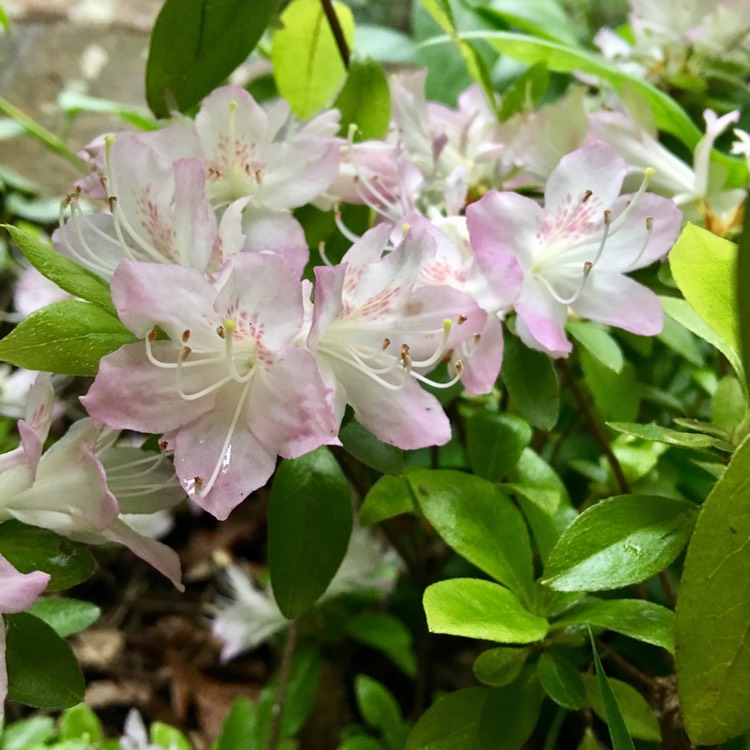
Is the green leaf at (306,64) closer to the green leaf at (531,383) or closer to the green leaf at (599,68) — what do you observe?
the green leaf at (599,68)

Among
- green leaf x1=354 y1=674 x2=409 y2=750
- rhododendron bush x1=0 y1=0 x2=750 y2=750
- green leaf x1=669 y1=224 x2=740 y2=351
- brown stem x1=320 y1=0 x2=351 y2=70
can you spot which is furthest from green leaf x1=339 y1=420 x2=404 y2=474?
green leaf x1=354 y1=674 x2=409 y2=750

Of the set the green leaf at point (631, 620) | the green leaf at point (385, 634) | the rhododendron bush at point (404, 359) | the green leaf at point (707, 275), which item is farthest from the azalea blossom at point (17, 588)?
the green leaf at point (385, 634)

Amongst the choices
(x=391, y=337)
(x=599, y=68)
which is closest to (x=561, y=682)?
(x=391, y=337)

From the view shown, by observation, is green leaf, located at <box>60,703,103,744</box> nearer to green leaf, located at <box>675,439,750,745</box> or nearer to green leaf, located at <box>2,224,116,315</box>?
green leaf, located at <box>2,224,116,315</box>

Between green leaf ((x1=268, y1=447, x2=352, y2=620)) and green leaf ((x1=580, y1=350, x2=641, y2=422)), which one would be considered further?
green leaf ((x1=580, y1=350, x2=641, y2=422))

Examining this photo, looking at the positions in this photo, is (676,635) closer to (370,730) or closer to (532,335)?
(532,335)

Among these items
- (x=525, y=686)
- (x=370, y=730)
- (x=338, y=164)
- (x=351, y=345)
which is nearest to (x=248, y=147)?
(x=338, y=164)
